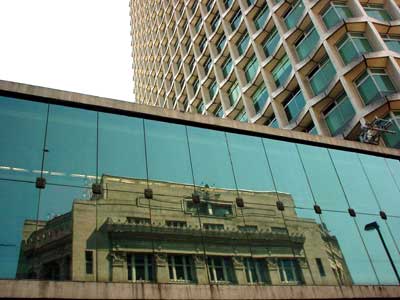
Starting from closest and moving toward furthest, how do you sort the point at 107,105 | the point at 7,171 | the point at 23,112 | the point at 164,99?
the point at 7,171 < the point at 23,112 < the point at 107,105 < the point at 164,99

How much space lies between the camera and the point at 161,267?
945 centimetres

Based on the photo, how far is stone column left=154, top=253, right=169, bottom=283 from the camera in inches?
365

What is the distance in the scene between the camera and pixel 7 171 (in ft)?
30.3

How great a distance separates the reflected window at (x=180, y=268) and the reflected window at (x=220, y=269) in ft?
1.74

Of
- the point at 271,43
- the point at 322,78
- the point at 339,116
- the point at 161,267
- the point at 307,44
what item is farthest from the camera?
the point at 271,43

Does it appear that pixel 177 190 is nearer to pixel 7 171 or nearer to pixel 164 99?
pixel 7 171

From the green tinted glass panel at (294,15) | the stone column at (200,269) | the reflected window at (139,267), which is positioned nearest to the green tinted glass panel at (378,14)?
the green tinted glass panel at (294,15)

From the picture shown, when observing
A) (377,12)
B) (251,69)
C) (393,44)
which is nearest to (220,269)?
(393,44)

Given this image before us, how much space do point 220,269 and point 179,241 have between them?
1.26 meters

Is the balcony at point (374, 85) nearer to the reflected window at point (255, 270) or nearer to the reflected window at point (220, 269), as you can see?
the reflected window at point (255, 270)

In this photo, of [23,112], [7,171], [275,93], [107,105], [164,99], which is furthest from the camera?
[164,99]

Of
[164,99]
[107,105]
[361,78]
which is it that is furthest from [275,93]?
[164,99]

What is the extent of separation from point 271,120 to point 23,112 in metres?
18.1

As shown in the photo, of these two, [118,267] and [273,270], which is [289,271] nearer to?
[273,270]
